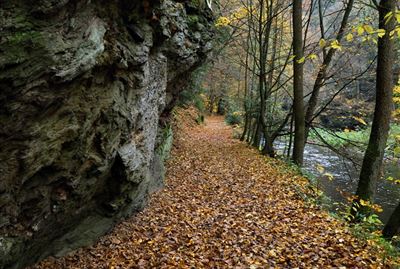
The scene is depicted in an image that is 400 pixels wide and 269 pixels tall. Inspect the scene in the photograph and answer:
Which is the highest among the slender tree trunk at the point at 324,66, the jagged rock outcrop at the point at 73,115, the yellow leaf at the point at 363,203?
the slender tree trunk at the point at 324,66

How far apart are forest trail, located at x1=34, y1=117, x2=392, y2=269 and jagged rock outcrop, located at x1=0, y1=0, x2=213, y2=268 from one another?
53cm

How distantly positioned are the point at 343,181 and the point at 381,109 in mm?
9893

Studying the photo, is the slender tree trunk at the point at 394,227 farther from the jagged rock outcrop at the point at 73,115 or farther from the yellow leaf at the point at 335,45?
the jagged rock outcrop at the point at 73,115

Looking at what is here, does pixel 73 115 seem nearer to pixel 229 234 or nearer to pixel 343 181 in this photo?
pixel 229 234

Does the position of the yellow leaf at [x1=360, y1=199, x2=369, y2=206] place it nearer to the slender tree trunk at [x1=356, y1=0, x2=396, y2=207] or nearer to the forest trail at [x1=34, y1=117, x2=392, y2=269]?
the slender tree trunk at [x1=356, y1=0, x2=396, y2=207]

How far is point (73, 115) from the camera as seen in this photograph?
4.57m

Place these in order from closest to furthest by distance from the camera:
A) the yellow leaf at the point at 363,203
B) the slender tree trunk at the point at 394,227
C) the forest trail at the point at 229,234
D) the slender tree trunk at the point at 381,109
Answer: the forest trail at the point at 229,234
the slender tree trunk at the point at 394,227
the slender tree trunk at the point at 381,109
the yellow leaf at the point at 363,203

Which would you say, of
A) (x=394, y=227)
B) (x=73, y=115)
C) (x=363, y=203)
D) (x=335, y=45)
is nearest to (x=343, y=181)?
(x=363, y=203)

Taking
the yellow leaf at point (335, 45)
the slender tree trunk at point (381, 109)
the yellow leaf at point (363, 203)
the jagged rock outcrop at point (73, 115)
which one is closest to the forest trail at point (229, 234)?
the jagged rock outcrop at point (73, 115)

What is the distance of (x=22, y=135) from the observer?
3764 mm

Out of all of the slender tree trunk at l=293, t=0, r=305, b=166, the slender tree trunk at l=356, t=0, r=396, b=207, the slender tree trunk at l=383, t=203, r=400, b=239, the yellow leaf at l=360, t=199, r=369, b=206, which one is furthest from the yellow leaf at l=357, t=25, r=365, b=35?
the slender tree trunk at l=293, t=0, r=305, b=166

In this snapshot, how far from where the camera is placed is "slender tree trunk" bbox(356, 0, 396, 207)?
7.12 metres

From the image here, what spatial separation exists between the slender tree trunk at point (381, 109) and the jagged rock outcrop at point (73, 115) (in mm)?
4763

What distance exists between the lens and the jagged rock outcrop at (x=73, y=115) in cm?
356
